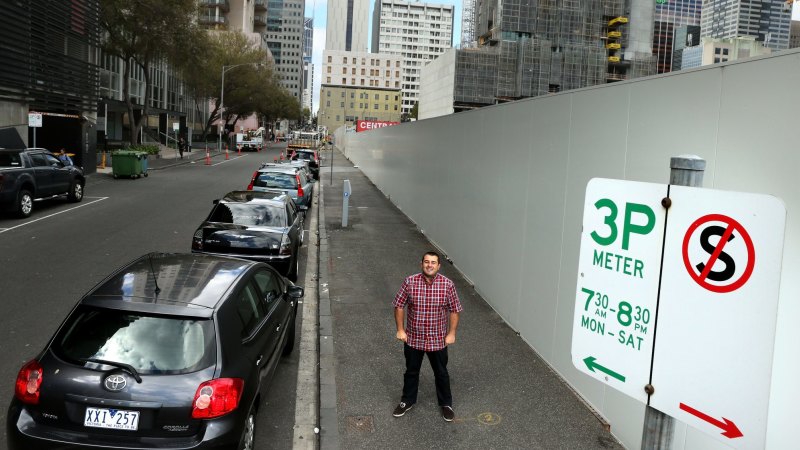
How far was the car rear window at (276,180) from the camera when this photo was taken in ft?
54.5

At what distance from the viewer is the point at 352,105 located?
175 m

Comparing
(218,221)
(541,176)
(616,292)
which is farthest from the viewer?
(218,221)

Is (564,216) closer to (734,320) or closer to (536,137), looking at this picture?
(536,137)

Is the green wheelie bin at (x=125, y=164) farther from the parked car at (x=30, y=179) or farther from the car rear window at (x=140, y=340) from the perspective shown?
the car rear window at (x=140, y=340)

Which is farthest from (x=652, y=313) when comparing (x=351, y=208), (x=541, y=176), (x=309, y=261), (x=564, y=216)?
(x=351, y=208)

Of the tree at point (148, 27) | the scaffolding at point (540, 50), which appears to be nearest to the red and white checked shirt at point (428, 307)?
the tree at point (148, 27)

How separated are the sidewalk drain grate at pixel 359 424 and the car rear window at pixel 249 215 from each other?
553 cm

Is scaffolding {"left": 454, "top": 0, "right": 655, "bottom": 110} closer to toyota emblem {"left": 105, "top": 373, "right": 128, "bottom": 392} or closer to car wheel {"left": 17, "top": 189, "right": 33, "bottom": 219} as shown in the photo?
car wheel {"left": 17, "top": 189, "right": 33, "bottom": 219}

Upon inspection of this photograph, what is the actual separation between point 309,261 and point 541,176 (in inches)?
256

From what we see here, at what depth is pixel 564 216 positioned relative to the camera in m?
6.87

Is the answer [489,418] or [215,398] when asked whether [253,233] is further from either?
[215,398]

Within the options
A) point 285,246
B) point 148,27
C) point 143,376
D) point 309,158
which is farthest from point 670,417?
point 148,27

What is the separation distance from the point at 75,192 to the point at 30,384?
1746cm

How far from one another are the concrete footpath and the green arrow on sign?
127 inches
